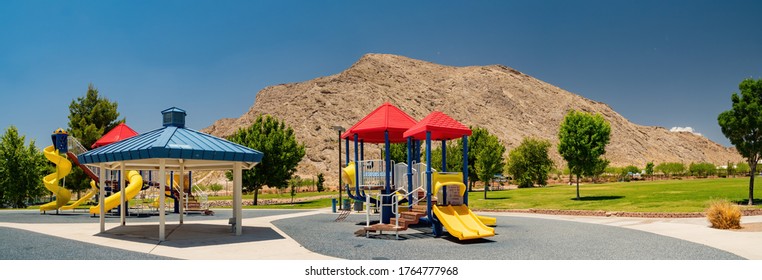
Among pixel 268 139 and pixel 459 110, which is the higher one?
pixel 459 110

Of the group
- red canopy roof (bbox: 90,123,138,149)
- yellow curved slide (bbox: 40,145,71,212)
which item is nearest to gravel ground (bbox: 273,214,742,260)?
red canopy roof (bbox: 90,123,138,149)

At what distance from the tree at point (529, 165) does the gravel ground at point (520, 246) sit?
53324 mm

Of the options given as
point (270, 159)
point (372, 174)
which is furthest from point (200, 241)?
point (270, 159)

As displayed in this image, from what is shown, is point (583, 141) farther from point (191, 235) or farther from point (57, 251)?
point (57, 251)

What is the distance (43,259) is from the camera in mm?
11633

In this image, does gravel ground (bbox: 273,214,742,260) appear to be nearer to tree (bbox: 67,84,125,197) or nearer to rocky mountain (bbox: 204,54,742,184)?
tree (bbox: 67,84,125,197)

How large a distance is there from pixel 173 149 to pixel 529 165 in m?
65.6

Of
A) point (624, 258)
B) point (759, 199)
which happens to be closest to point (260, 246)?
point (624, 258)

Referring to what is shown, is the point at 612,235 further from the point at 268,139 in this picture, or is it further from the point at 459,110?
the point at 459,110

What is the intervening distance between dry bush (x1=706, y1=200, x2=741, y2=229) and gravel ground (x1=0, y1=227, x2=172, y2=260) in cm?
1827

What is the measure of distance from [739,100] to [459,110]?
12143cm

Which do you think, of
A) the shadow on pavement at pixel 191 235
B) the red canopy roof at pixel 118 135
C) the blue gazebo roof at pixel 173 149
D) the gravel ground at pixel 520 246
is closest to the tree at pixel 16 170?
the red canopy roof at pixel 118 135

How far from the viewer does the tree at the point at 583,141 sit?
39.4 metres

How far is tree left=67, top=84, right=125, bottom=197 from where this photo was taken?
156 feet
